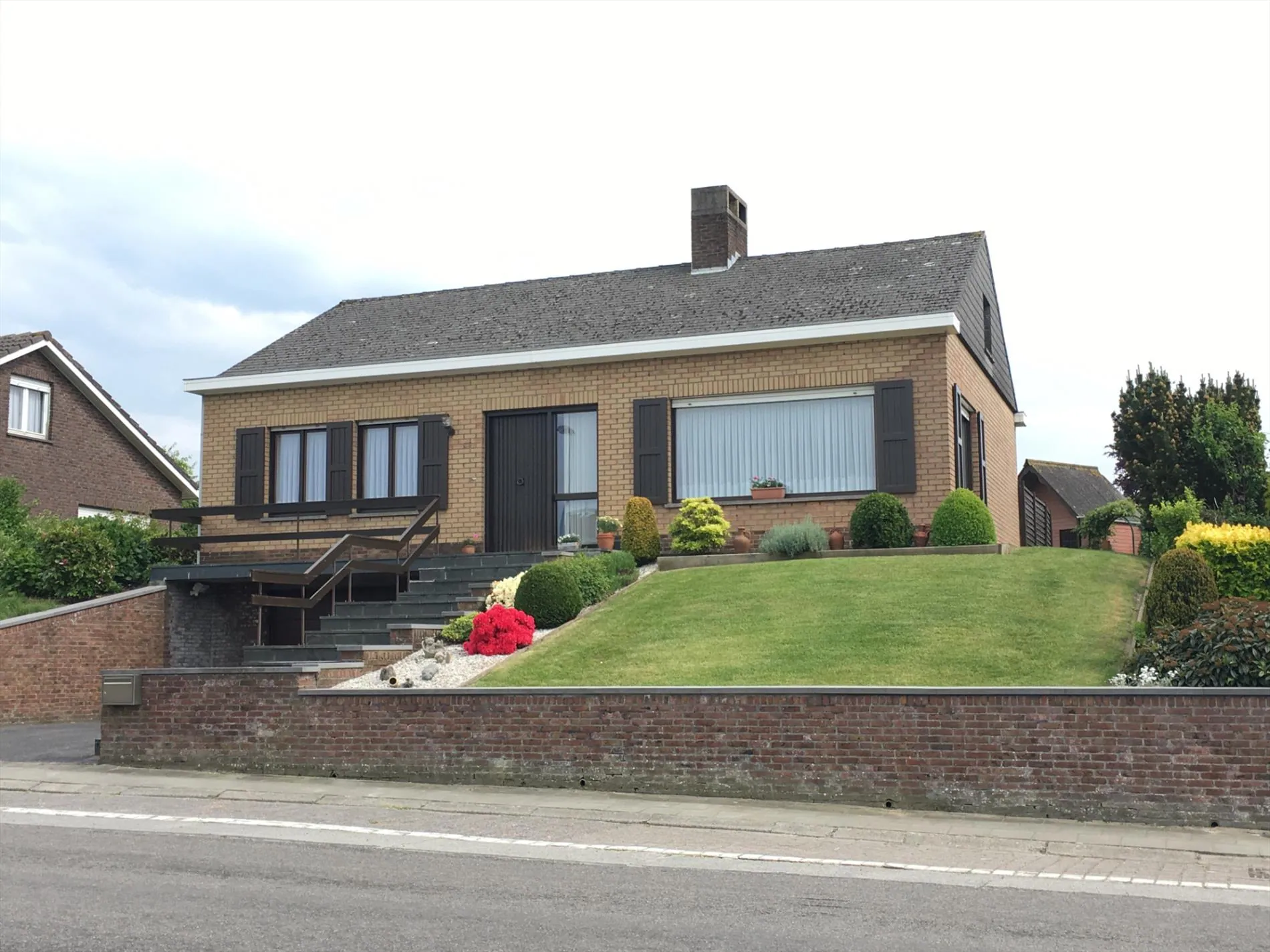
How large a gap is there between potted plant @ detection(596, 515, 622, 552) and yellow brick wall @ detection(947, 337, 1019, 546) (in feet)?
16.5

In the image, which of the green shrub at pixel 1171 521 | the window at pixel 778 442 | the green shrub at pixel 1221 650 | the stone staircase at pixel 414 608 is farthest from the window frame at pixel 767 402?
the green shrub at pixel 1221 650

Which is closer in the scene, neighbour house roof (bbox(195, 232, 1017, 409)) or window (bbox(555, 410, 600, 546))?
neighbour house roof (bbox(195, 232, 1017, 409))

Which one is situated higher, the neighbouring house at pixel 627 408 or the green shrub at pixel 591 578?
the neighbouring house at pixel 627 408

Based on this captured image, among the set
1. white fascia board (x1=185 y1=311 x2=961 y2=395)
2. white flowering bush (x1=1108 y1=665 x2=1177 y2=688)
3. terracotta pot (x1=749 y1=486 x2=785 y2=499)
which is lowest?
white flowering bush (x1=1108 y1=665 x2=1177 y2=688)

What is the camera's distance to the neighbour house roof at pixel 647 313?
20.9 metres

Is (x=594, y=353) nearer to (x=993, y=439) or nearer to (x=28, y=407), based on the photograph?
(x=993, y=439)

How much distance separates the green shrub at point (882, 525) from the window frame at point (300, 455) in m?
9.54

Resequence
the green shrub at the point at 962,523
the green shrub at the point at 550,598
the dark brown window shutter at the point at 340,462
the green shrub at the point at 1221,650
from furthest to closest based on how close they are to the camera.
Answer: the dark brown window shutter at the point at 340,462 → the green shrub at the point at 962,523 → the green shrub at the point at 550,598 → the green shrub at the point at 1221,650

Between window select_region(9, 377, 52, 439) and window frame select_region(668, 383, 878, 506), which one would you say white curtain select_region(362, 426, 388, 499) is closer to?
window frame select_region(668, 383, 878, 506)

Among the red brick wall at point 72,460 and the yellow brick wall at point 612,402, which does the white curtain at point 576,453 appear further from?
the red brick wall at point 72,460

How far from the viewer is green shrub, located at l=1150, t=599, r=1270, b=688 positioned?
11.4 meters

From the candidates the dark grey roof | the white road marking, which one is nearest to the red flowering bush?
the white road marking

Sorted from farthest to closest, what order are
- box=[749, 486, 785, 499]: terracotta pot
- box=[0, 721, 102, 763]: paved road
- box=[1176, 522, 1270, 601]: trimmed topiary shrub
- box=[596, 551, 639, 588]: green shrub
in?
box=[749, 486, 785, 499]: terracotta pot < box=[596, 551, 639, 588]: green shrub < box=[1176, 522, 1270, 601]: trimmed topiary shrub < box=[0, 721, 102, 763]: paved road

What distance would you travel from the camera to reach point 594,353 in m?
21.4
